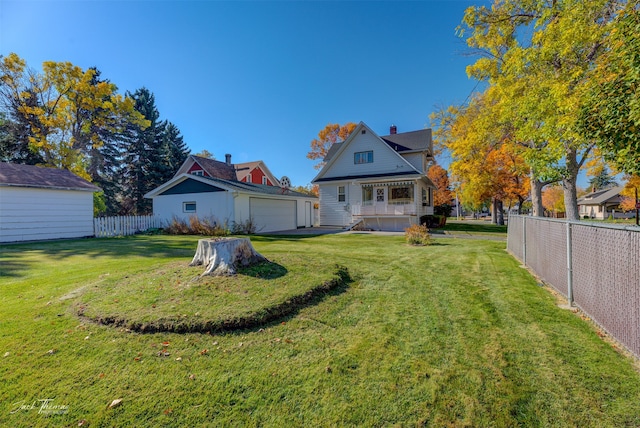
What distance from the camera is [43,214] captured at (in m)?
14.1

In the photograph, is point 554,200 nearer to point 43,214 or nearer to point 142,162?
point 43,214

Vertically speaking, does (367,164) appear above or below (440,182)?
below

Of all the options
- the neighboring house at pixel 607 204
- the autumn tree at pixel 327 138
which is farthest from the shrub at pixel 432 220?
the neighboring house at pixel 607 204

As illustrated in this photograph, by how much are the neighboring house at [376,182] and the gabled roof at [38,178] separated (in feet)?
50.4

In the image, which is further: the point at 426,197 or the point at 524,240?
the point at 426,197

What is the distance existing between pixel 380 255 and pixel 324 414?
6871mm

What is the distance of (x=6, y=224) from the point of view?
506 inches

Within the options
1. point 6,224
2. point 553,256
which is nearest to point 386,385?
point 553,256

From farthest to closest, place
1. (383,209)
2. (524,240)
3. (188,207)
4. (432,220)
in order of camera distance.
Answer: (432,220)
(383,209)
(188,207)
(524,240)

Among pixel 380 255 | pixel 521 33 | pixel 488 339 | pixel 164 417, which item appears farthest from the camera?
pixel 521 33

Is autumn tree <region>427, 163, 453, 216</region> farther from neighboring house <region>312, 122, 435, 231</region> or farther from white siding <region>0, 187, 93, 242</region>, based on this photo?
white siding <region>0, 187, 93, 242</region>

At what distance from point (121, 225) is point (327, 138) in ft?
80.2

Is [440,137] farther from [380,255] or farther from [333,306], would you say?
[333,306]

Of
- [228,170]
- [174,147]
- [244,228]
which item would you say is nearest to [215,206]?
[244,228]
